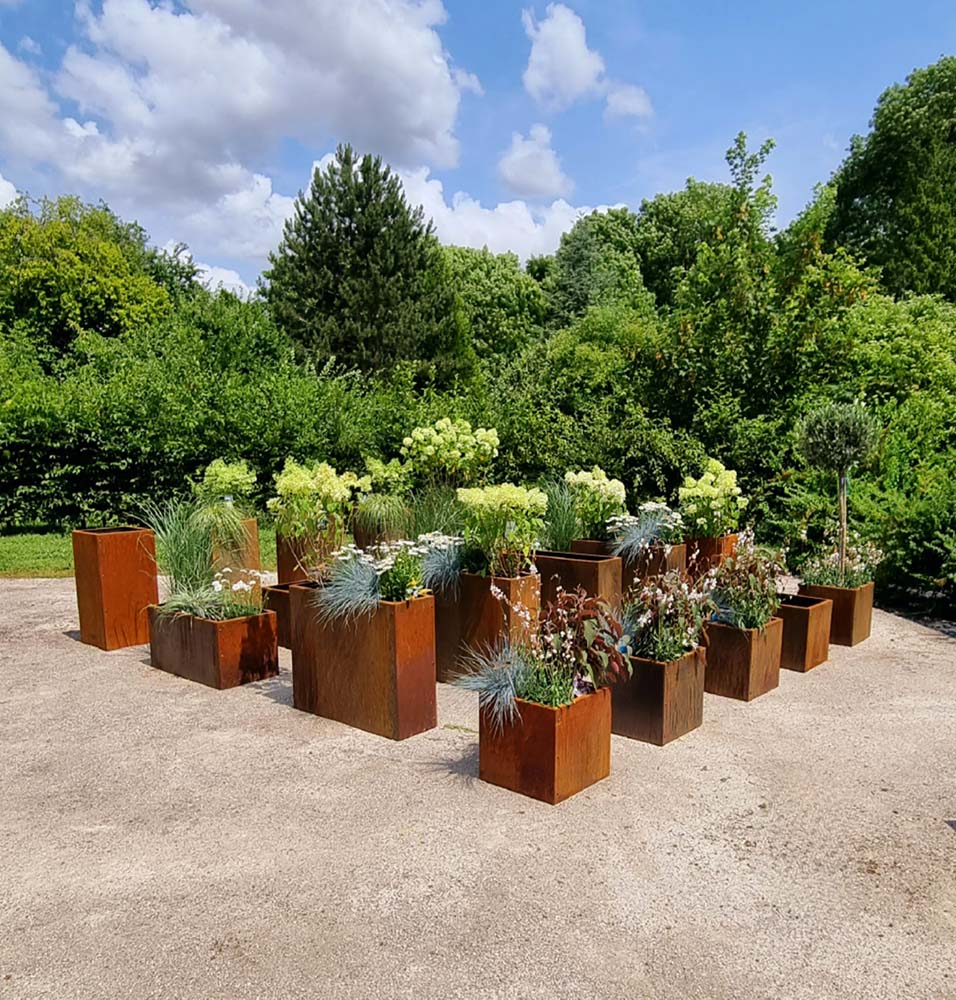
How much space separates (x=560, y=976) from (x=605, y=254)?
97.2ft

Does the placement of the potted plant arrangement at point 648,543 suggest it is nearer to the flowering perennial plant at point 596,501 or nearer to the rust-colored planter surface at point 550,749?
the flowering perennial plant at point 596,501

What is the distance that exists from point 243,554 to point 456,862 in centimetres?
325

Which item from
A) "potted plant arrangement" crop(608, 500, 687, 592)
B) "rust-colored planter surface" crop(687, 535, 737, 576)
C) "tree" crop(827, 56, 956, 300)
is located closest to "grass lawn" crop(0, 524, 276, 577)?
"potted plant arrangement" crop(608, 500, 687, 592)

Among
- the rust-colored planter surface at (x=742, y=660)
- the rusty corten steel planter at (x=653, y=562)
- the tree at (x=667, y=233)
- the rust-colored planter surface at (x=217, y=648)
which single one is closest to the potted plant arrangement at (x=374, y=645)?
the rust-colored planter surface at (x=217, y=648)

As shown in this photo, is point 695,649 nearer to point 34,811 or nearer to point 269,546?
point 34,811

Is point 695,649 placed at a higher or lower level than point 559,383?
lower

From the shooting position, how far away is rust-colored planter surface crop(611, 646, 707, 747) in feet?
11.7

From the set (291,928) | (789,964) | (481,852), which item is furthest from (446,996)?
(789,964)

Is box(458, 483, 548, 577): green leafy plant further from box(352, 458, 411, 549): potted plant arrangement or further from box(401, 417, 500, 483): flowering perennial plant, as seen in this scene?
box(401, 417, 500, 483): flowering perennial plant

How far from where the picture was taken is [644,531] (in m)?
5.78

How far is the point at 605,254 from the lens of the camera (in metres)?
29.5

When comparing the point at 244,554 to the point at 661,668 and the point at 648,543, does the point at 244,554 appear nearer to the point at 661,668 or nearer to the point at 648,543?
the point at 648,543

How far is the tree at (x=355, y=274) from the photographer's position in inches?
856

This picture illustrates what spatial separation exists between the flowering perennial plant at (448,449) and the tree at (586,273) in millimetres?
20010
